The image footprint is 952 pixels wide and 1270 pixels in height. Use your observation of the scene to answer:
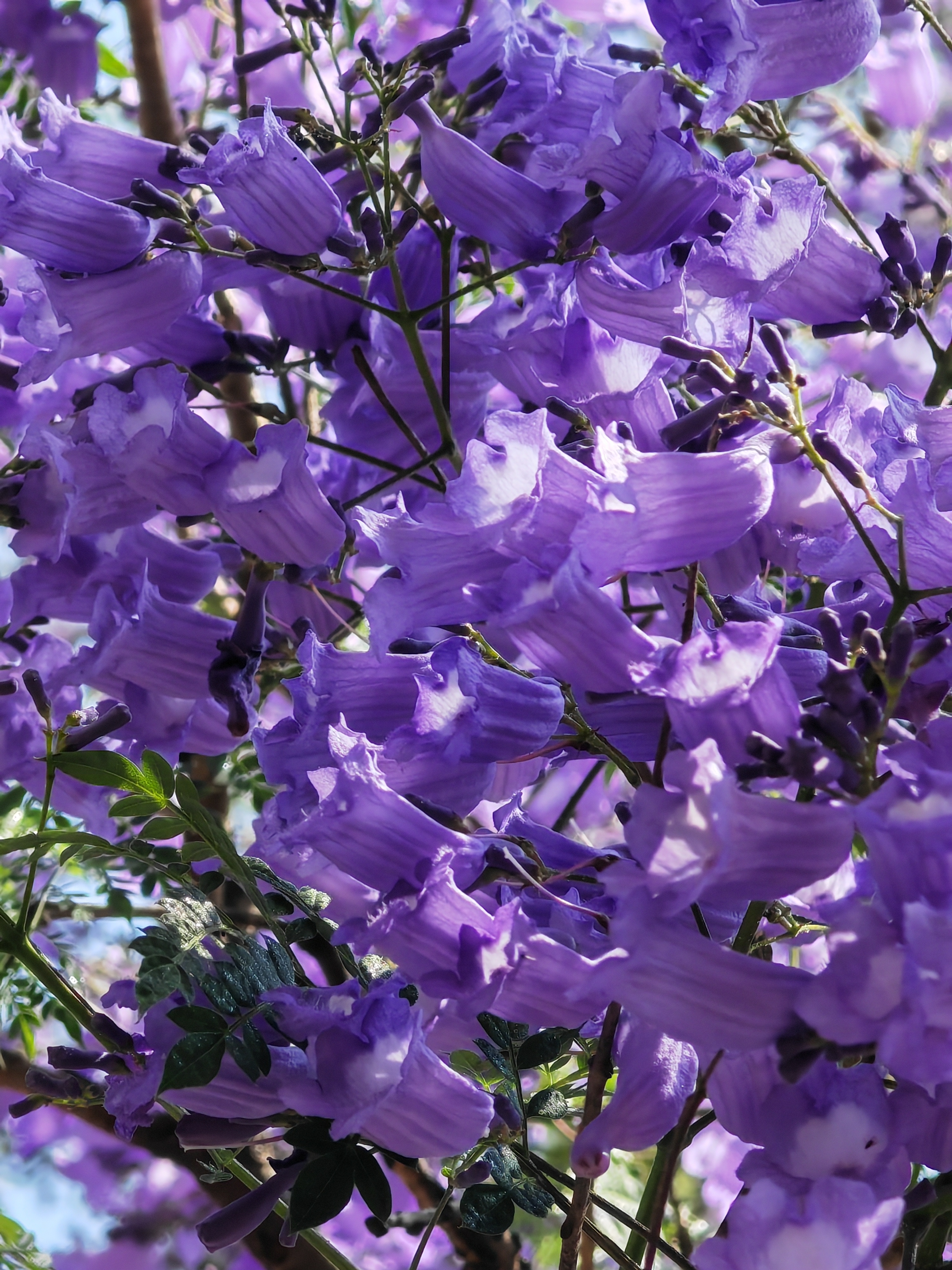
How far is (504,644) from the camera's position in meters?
0.82

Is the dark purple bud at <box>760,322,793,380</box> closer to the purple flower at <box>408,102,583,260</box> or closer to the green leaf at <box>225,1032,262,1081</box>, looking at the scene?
the purple flower at <box>408,102,583,260</box>

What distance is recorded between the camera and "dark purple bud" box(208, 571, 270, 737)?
2.97 ft

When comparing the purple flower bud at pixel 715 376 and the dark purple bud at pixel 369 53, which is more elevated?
the dark purple bud at pixel 369 53

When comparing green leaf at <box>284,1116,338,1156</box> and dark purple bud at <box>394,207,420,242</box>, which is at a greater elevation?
dark purple bud at <box>394,207,420,242</box>

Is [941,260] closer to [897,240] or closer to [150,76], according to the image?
[897,240]

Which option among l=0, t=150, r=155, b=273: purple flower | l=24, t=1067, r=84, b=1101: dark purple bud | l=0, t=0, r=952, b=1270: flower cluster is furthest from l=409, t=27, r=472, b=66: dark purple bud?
l=24, t=1067, r=84, b=1101: dark purple bud

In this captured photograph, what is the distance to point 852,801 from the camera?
55 cm

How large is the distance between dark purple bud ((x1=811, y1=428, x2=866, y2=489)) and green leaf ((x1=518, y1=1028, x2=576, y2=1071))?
0.32 metres

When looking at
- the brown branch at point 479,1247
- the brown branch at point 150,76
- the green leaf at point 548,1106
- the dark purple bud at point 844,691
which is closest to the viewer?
the dark purple bud at point 844,691

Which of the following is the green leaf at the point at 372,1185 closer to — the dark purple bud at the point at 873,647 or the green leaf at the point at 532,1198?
the green leaf at the point at 532,1198

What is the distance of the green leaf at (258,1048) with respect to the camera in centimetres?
67

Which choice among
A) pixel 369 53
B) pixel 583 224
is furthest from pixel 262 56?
pixel 583 224

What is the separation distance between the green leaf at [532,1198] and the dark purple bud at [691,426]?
40 cm

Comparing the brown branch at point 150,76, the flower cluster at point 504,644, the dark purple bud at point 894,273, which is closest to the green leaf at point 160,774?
the flower cluster at point 504,644
